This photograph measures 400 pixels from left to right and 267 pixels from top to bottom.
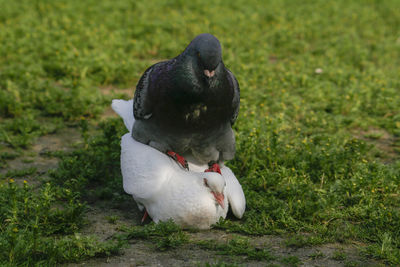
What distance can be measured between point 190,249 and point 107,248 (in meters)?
0.60

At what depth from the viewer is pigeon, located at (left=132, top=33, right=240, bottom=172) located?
3.88m

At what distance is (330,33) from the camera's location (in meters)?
10.0

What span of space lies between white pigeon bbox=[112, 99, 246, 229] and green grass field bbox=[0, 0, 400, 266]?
168mm

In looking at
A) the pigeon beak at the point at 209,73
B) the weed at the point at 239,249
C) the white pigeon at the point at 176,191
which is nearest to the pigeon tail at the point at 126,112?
the white pigeon at the point at 176,191

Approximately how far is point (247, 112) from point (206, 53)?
109 inches

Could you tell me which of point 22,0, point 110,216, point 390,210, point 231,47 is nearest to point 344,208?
point 390,210

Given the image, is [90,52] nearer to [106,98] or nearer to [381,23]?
[106,98]

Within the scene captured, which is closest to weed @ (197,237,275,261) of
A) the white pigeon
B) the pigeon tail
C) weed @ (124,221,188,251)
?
weed @ (124,221,188,251)

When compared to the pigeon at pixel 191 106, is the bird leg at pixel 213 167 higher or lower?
lower

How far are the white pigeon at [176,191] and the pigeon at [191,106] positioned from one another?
0.21m

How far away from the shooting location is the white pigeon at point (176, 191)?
13.1 feet

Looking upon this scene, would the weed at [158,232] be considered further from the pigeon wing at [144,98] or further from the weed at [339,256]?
the weed at [339,256]

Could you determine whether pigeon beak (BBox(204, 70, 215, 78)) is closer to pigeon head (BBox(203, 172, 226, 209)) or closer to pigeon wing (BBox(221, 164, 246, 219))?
pigeon head (BBox(203, 172, 226, 209))

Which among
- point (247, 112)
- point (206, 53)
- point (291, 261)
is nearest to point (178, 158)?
point (206, 53)
